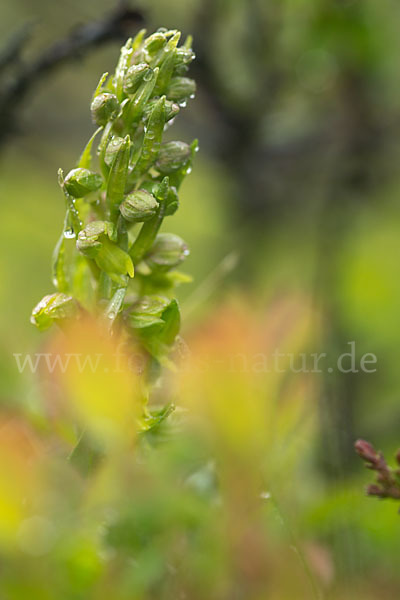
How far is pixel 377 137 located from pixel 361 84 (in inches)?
5.1

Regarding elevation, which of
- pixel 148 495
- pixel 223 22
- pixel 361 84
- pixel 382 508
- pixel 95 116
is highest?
pixel 223 22

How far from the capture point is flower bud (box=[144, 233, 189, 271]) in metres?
0.61

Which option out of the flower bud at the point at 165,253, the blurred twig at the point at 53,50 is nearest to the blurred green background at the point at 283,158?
the blurred twig at the point at 53,50

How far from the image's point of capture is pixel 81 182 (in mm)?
556

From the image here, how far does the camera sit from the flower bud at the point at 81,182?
0.55 meters

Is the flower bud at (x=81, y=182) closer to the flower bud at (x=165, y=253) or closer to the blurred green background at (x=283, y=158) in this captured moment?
the flower bud at (x=165, y=253)

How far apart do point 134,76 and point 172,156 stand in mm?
68

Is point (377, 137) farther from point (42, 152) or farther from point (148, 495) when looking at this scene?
point (148, 495)

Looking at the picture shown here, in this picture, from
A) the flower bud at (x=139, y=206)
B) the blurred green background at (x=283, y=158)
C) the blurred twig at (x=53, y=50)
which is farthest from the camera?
the blurred green background at (x=283, y=158)

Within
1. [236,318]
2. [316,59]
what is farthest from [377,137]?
[236,318]

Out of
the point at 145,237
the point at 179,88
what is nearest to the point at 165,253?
the point at 145,237

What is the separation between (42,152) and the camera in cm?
179

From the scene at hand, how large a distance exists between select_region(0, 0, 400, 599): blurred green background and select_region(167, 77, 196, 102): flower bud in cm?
58

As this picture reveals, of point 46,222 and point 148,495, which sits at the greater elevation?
point 46,222
